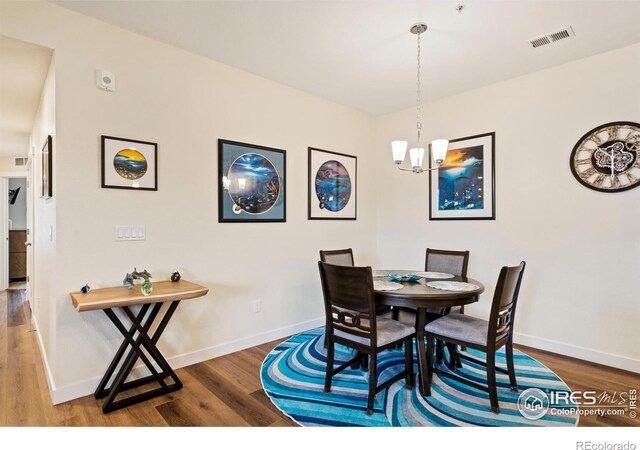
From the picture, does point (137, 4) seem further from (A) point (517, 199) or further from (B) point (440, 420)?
(A) point (517, 199)

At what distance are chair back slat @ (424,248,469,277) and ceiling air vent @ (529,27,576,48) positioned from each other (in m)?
1.82

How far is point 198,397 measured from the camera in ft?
7.73

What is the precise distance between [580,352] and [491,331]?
1565mm

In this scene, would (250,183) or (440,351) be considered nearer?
(440,351)

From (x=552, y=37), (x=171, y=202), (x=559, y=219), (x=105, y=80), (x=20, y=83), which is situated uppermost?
(x=552, y=37)

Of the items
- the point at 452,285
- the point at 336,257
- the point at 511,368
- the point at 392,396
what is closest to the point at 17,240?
the point at 336,257

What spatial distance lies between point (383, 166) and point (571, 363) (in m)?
2.89

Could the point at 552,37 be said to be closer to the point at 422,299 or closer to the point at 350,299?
the point at 422,299

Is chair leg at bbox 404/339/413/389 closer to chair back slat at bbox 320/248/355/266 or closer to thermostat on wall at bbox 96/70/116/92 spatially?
chair back slat at bbox 320/248/355/266

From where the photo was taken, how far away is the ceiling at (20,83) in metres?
2.32

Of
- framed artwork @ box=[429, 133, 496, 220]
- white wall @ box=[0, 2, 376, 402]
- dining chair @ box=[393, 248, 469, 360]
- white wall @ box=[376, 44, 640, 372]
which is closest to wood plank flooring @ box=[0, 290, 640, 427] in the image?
white wall @ box=[0, 2, 376, 402]

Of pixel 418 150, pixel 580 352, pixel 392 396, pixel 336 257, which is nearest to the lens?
pixel 392 396

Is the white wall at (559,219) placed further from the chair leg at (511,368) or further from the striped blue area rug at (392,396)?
the chair leg at (511,368)

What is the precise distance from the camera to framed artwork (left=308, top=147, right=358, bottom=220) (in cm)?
388
